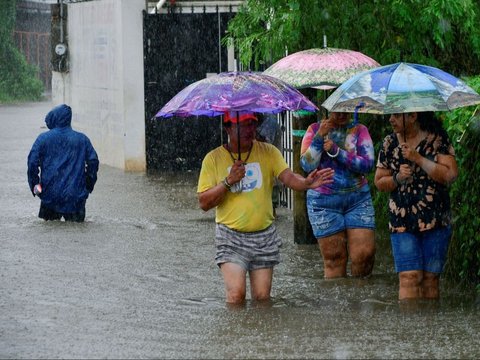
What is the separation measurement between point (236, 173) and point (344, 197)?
1.70 m

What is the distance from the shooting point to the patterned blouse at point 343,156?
A: 400 inches

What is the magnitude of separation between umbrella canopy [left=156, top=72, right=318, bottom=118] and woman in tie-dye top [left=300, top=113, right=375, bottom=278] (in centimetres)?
96

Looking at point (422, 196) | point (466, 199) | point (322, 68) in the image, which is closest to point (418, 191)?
point (422, 196)

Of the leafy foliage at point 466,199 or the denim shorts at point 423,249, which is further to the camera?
the leafy foliage at point 466,199

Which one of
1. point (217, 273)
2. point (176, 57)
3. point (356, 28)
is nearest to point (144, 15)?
point (176, 57)

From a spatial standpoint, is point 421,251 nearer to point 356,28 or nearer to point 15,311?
point 15,311

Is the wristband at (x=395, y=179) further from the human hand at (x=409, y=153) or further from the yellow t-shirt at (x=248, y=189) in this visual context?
the yellow t-shirt at (x=248, y=189)

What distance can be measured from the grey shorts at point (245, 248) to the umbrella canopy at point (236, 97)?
0.85 meters

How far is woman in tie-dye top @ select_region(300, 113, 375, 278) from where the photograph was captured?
10312 mm

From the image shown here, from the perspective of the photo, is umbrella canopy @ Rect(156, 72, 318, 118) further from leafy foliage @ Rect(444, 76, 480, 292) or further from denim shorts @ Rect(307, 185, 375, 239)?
leafy foliage @ Rect(444, 76, 480, 292)

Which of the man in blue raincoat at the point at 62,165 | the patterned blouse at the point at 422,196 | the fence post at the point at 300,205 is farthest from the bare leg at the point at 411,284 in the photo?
the man in blue raincoat at the point at 62,165

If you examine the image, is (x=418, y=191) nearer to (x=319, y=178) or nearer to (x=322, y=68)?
(x=319, y=178)

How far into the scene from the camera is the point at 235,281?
9164 millimetres

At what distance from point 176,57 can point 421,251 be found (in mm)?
11612
